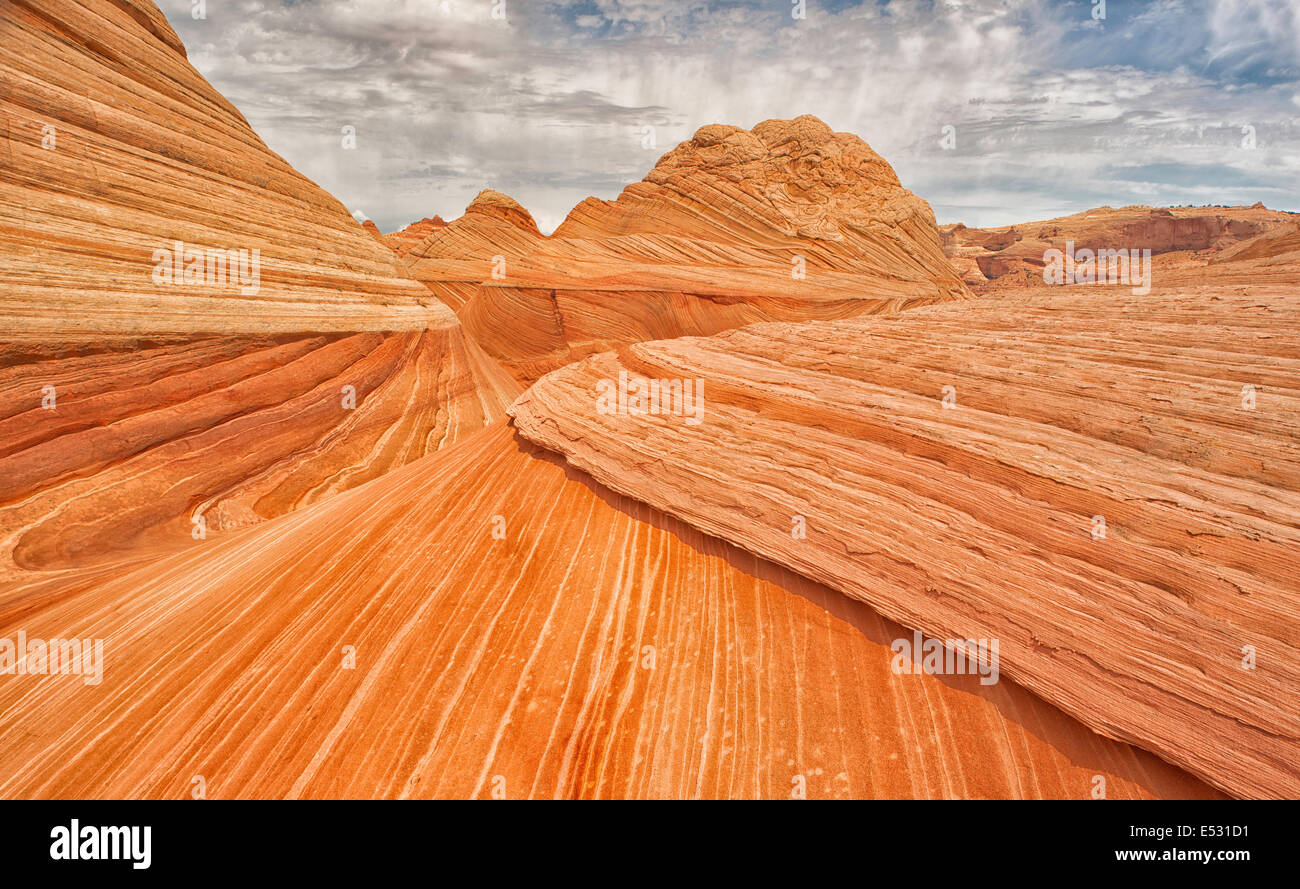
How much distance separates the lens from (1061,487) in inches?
135

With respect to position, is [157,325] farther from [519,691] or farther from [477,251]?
[477,251]

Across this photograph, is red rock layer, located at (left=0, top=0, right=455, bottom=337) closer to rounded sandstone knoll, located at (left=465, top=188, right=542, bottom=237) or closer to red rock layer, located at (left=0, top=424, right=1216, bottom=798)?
red rock layer, located at (left=0, top=424, right=1216, bottom=798)

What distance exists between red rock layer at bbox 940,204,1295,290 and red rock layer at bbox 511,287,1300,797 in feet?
→ 117

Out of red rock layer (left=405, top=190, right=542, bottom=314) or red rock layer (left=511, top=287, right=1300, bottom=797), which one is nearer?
red rock layer (left=511, top=287, right=1300, bottom=797)

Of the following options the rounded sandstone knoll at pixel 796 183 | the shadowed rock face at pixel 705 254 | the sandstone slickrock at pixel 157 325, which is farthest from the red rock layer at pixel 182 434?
the rounded sandstone knoll at pixel 796 183

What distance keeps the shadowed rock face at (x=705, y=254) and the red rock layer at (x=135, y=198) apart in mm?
7053

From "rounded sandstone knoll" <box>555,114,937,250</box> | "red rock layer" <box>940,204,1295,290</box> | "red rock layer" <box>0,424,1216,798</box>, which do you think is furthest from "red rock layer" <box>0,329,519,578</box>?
"red rock layer" <box>940,204,1295,290</box>

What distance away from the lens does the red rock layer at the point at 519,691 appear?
2.82 m

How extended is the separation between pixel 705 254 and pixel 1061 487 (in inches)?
741

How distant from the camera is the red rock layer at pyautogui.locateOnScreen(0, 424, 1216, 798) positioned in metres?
2.82

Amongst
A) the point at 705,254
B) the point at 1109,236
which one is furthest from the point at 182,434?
the point at 1109,236

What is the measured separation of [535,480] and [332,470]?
432 cm
